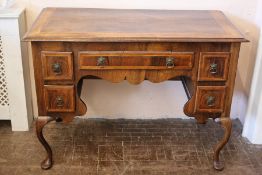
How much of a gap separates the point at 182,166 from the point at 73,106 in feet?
2.44

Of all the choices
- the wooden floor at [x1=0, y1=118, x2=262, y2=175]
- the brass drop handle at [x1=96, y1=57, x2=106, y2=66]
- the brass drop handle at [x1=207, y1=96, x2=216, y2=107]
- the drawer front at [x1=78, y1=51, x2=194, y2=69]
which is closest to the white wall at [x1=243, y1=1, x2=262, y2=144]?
the wooden floor at [x1=0, y1=118, x2=262, y2=175]

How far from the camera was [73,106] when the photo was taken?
1.97 m

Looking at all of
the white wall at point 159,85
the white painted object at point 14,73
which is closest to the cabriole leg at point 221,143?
the white wall at point 159,85

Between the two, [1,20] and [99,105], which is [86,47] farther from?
[99,105]

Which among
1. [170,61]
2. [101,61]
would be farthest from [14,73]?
[170,61]

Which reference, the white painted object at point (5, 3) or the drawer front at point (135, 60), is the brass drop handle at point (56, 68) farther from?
the white painted object at point (5, 3)

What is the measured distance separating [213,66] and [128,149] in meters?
0.80

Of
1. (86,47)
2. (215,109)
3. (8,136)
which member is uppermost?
(86,47)

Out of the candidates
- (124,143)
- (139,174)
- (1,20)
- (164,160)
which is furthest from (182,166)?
(1,20)

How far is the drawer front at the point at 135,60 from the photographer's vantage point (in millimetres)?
1843

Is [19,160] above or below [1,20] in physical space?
below

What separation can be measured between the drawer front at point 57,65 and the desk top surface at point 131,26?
91 mm

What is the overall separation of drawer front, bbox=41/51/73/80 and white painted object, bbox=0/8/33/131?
1.60ft

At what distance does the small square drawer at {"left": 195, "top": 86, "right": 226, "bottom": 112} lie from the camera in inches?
76.6
